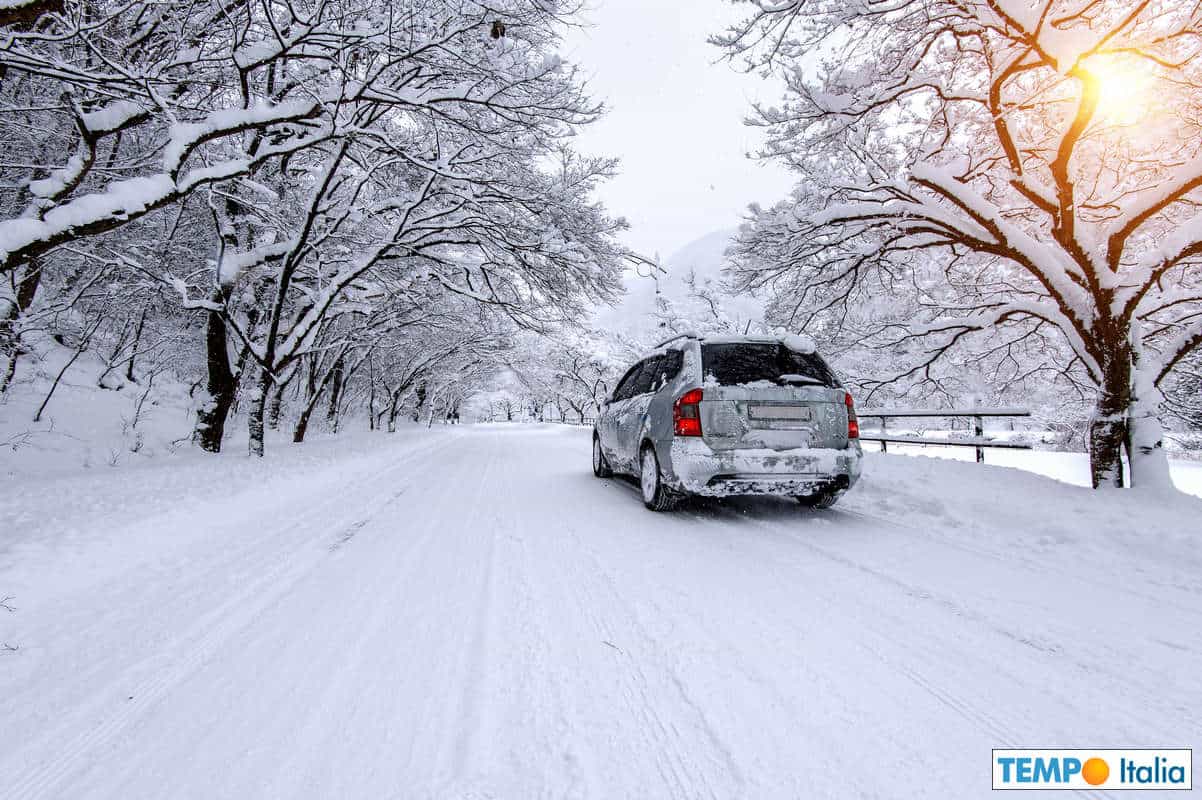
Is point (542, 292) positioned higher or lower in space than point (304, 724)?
higher

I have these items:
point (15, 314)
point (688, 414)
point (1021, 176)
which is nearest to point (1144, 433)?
point (1021, 176)

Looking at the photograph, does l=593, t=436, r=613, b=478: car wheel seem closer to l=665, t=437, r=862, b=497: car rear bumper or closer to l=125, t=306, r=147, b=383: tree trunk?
l=665, t=437, r=862, b=497: car rear bumper

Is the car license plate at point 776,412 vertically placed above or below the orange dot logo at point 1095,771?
above

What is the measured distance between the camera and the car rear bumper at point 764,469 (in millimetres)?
4625

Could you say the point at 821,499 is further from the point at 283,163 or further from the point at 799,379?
the point at 283,163

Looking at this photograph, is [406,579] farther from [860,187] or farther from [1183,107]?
[1183,107]

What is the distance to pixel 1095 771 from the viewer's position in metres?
1.62

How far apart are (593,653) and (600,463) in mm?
6163

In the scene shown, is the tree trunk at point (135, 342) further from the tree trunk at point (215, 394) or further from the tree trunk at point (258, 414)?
the tree trunk at point (258, 414)

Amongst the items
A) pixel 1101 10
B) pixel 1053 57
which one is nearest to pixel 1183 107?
pixel 1101 10

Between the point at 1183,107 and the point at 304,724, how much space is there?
11084 millimetres

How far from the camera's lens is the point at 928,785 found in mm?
1518

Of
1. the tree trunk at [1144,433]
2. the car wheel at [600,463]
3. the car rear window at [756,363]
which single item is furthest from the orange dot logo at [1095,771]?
the car wheel at [600,463]

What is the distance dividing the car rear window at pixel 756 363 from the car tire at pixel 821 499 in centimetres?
110
